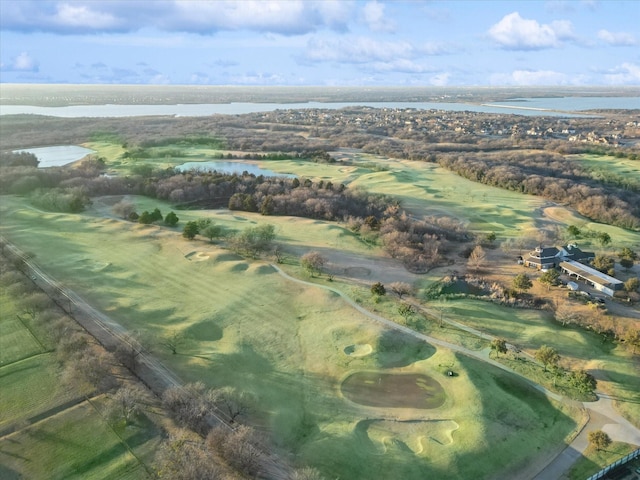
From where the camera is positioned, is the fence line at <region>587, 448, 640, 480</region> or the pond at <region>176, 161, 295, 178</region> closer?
the fence line at <region>587, 448, 640, 480</region>

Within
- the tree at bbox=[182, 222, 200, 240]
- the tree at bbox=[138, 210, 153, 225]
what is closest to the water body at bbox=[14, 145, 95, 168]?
the tree at bbox=[138, 210, 153, 225]

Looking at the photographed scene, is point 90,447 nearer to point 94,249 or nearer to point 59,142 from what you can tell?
point 94,249

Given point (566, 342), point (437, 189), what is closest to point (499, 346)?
point (566, 342)

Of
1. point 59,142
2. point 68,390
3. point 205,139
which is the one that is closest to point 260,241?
point 68,390

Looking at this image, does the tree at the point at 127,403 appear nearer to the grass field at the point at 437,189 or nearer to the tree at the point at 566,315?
the tree at the point at 566,315

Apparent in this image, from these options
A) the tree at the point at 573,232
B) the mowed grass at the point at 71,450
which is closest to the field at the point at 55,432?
the mowed grass at the point at 71,450

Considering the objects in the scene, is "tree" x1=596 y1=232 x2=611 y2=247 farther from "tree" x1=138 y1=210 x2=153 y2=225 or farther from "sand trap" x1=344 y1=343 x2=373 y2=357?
"tree" x1=138 y1=210 x2=153 y2=225

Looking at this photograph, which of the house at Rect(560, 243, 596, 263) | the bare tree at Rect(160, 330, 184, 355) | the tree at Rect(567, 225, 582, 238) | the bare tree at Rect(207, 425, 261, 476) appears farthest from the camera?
the tree at Rect(567, 225, 582, 238)
